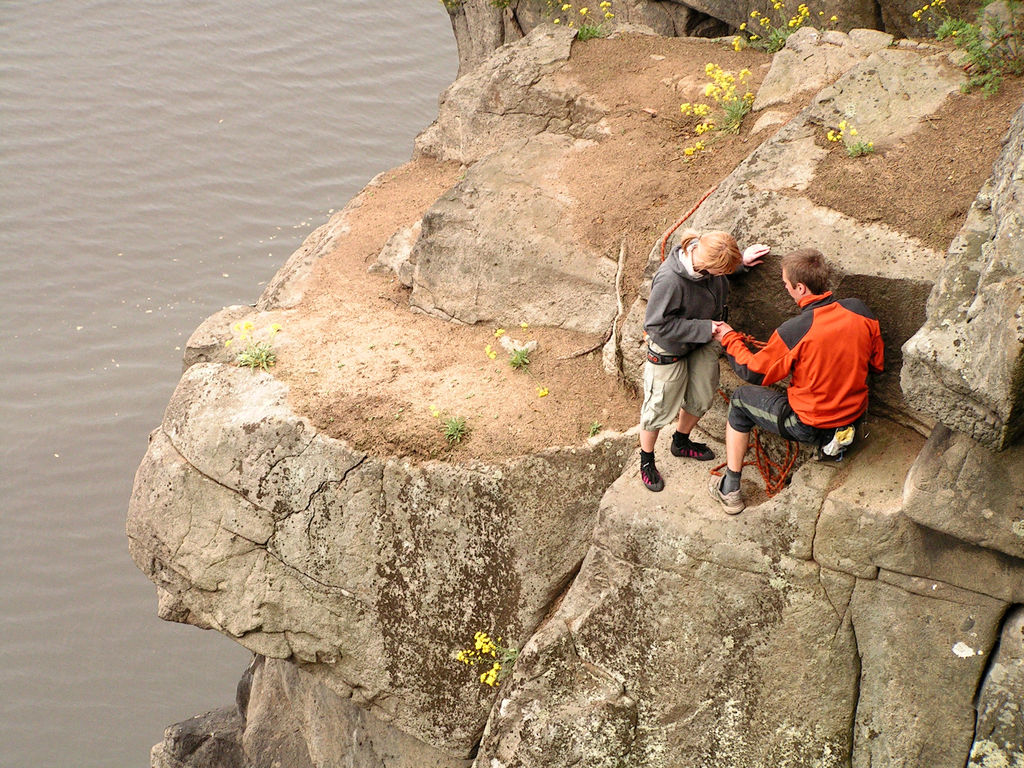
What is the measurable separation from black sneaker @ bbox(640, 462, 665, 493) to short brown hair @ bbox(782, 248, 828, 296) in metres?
2.03

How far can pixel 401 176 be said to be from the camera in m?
14.6

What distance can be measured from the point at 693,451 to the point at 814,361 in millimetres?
1744


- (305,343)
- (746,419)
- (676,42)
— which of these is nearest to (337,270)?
(305,343)

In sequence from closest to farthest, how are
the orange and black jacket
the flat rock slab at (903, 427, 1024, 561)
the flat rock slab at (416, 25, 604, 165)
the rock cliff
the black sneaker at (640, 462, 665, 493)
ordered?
the flat rock slab at (903, 427, 1024, 561) → the orange and black jacket → the rock cliff → the black sneaker at (640, 462, 665, 493) → the flat rock slab at (416, 25, 604, 165)

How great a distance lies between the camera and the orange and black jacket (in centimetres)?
669

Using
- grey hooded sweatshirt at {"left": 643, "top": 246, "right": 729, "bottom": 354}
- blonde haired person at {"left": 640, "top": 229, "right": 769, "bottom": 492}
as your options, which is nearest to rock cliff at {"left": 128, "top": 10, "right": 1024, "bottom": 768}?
blonde haired person at {"left": 640, "top": 229, "right": 769, "bottom": 492}

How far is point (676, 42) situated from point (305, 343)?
22.6 feet

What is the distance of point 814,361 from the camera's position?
6715 mm

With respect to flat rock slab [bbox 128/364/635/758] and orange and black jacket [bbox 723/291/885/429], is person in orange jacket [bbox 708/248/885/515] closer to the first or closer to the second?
orange and black jacket [bbox 723/291/885/429]

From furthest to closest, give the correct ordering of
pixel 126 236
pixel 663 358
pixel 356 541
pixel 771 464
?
pixel 126 236 < pixel 356 541 < pixel 771 464 < pixel 663 358

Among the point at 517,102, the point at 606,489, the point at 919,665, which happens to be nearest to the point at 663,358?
the point at 606,489

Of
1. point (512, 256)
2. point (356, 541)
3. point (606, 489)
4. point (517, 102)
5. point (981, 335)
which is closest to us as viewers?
Result: point (981, 335)

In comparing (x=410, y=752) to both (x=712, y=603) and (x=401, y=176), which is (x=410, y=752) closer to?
(x=712, y=603)

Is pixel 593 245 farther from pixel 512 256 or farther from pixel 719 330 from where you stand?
pixel 719 330
